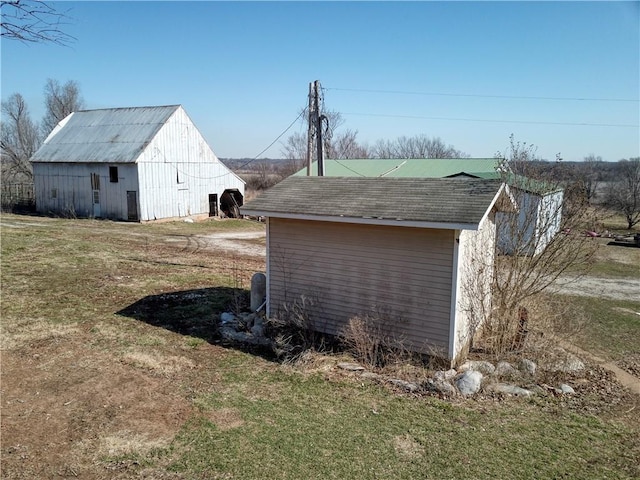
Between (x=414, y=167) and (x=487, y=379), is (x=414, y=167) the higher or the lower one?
the higher one

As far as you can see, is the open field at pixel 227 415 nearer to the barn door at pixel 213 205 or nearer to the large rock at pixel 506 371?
the large rock at pixel 506 371

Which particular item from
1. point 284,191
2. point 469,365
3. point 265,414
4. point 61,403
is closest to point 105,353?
point 61,403

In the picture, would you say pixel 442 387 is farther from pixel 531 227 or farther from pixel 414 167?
pixel 414 167

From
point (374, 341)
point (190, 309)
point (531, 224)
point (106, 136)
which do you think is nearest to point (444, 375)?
point (374, 341)

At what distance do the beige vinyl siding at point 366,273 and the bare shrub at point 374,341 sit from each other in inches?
6.5

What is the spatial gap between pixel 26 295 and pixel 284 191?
22.2 feet

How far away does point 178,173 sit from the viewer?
96.6ft

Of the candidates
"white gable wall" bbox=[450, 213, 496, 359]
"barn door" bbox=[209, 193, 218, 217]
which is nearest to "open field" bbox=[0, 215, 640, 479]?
"white gable wall" bbox=[450, 213, 496, 359]

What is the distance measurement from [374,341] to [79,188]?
1035 inches

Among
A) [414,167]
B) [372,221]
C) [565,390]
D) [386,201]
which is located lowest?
[565,390]

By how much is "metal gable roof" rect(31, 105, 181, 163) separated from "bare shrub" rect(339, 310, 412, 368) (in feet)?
71.4

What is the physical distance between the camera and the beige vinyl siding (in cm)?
830

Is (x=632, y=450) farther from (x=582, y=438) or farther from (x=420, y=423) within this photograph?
(x=420, y=423)

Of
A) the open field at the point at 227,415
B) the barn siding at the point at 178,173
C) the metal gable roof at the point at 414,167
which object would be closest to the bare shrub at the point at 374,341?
the open field at the point at 227,415
